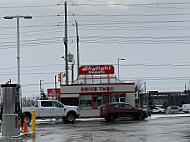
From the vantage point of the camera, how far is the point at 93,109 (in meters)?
41.6

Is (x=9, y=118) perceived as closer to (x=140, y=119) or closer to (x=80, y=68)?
(x=140, y=119)

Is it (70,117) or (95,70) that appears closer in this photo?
(70,117)

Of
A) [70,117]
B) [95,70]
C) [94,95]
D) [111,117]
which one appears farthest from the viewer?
[95,70]

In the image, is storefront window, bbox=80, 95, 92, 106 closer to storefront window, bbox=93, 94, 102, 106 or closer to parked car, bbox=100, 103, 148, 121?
storefront window, bbox=93, 94, 102, 106

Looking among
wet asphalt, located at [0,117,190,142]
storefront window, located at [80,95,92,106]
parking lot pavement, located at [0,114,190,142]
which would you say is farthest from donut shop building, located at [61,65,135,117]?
wet asphalt, located at [0,117,190,142]

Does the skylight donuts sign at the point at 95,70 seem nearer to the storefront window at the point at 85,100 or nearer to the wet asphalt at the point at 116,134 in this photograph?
the storefront window at the point at 85,100

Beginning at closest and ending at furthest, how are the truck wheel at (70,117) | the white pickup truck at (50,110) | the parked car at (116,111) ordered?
the white pickup truck at (50,110)
the truck wheel at (70,117)
the parked car at (116,111)

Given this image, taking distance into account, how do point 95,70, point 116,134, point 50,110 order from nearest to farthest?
1. point 116,134
2. point 50,110
3. point 95,70

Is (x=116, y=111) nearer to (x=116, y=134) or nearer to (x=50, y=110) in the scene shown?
(x=50, y=110)

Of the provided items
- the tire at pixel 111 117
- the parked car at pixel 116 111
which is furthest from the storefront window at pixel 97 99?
the tire at pixel 111 117

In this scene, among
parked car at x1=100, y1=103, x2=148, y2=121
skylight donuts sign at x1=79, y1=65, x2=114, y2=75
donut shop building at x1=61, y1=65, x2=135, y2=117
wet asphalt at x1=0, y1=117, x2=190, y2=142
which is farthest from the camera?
skylight donuts sign at x1=79, y1=65, x2=114, y2=75

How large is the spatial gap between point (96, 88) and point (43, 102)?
10.6m

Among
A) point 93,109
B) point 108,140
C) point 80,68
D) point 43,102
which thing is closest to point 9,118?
point 108,140

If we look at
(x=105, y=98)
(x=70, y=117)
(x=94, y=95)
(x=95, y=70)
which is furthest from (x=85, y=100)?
(x=70, y=117)
